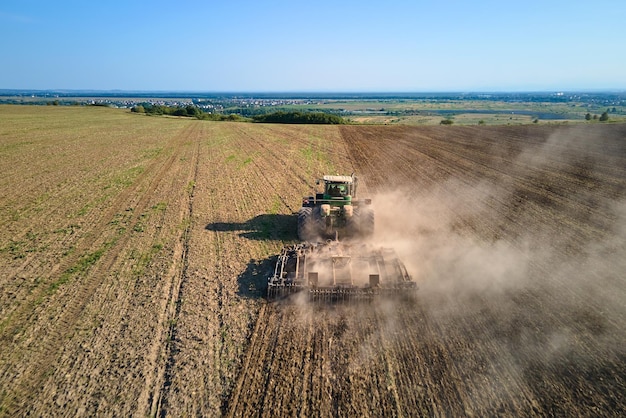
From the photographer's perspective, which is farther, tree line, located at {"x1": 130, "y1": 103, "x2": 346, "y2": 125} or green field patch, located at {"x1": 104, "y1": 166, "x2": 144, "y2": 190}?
tree line, located at {"x1": 130, "y1": 103, "x2": 346, "y2": 125}

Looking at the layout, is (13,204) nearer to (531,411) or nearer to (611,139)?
(531,411)

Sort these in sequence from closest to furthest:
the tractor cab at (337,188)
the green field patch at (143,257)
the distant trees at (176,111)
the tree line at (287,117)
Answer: the green field patch at (143,257)
the tractor cab at (337,188)
the tree line at (287,117)
the distant trees at (176,111)

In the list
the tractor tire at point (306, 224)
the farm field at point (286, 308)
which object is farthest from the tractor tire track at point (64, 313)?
the tractor tire at point (306, 224)

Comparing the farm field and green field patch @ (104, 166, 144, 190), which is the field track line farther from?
green field patch @ (104, 166, 144, 190)

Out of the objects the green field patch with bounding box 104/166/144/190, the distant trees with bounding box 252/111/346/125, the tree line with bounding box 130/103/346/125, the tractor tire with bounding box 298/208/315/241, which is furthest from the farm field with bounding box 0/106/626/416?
the tree line with bounding box 130/103/346/125

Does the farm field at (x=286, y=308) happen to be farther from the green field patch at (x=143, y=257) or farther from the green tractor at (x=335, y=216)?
the green tractor at (x=335, y=216)

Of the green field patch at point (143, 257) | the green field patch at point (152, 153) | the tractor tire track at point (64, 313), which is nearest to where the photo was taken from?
the tractor tire track at point (64, 313)

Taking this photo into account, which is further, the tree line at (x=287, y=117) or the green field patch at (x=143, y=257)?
the tree line at (x=287, y=117)

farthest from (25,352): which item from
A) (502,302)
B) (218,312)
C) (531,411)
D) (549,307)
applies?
(549,307)
